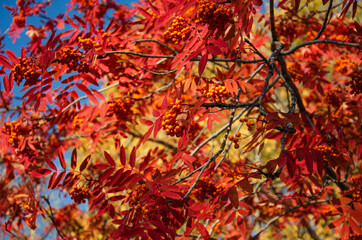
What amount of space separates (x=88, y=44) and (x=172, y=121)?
1.12m

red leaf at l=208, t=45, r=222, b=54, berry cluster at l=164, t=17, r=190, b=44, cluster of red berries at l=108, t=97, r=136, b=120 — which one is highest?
berry cluster at l=164, t=17, r=190, b=44

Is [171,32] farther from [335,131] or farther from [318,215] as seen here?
[318,215]

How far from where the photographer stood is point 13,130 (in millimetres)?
3045

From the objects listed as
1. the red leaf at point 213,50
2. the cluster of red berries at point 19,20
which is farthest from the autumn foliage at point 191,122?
the cluster of red berries at point 19,20

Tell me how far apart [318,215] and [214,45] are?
2.99m

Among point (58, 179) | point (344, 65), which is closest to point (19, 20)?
point (58, 179)

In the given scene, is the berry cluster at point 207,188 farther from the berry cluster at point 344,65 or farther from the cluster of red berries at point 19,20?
the cluster of red berries at point 19,20

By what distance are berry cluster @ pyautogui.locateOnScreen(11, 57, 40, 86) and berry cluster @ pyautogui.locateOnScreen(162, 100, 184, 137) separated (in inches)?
41.4

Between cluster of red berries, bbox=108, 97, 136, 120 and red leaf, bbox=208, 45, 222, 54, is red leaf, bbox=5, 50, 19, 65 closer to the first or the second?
cluster of red berries, bbox=108, 97, 136, 120

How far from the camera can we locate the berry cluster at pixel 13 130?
3014 mm

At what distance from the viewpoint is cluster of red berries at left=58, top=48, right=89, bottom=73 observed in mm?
2015

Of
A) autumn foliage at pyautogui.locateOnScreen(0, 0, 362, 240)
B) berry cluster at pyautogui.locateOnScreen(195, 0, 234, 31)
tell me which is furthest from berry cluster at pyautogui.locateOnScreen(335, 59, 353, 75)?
berry cluster at pyautogui.locateOnScreen(195, 0, 234, 31)

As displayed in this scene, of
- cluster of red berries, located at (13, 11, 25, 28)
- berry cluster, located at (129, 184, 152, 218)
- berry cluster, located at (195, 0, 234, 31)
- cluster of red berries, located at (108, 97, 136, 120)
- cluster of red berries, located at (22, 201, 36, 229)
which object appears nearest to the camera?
berry cluster, located at (195, 0, 234, 31)

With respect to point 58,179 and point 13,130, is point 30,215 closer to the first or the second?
A: point 13,130
